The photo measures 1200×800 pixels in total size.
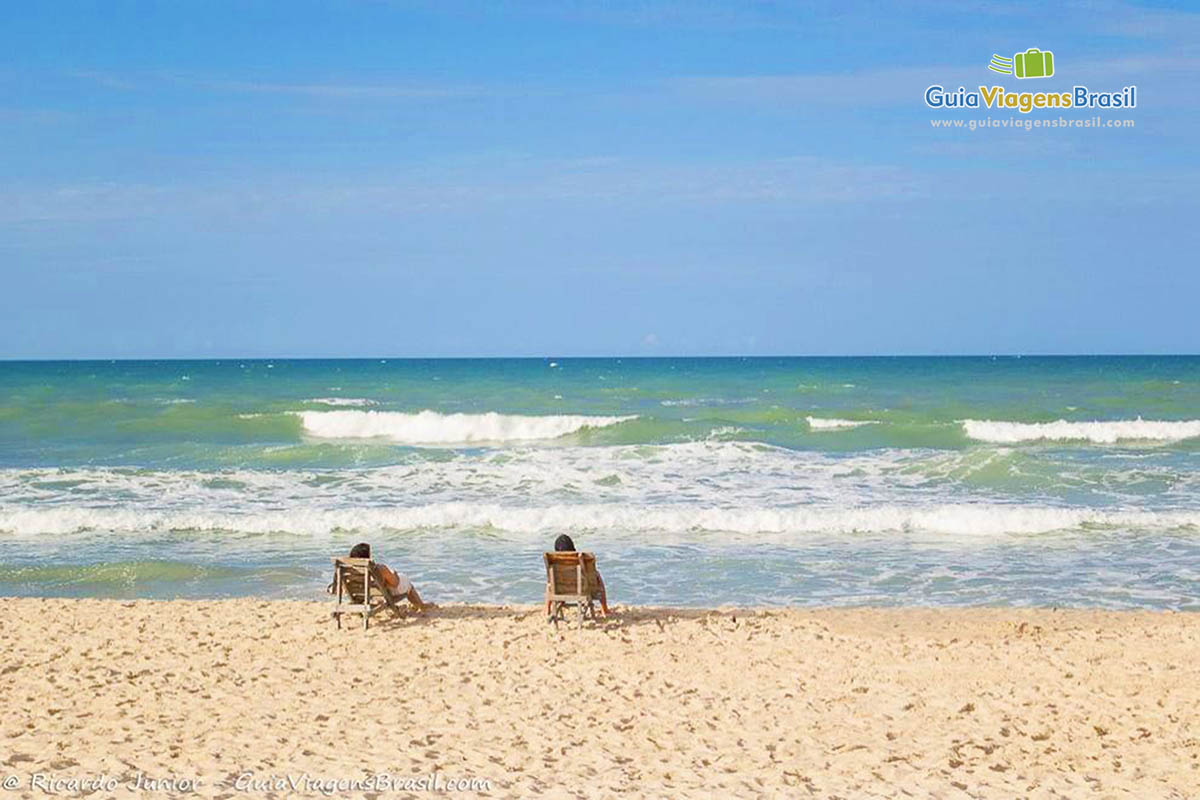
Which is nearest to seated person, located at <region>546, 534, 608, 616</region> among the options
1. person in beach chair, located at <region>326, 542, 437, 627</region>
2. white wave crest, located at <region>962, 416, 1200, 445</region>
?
person in beach chair, located at <region>326, 542, 437, 627</region>

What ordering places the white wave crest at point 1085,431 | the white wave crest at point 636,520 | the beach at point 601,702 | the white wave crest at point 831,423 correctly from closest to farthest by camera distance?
the beach at point 601,702 < the white wave crest at point 636,520 < the white wave crest at point 1085,431 < the white wave crest at point 831,423

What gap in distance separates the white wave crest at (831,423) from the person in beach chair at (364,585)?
21.8 m

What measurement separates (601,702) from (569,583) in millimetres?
2550

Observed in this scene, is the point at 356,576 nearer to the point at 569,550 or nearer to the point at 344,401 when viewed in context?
the point at 569,550

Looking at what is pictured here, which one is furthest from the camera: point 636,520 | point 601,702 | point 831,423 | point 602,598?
point 831,423

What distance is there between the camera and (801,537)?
1562cm

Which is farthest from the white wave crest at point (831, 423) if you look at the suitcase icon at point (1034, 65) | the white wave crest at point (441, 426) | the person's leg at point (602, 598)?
the person's leg at point (602, 598)

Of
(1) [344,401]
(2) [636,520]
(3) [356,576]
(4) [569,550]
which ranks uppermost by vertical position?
(1) [344,401]

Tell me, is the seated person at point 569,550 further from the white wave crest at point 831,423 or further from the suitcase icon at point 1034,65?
the white wave crest at point 831,423

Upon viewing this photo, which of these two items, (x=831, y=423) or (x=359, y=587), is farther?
(x=831, y=423)

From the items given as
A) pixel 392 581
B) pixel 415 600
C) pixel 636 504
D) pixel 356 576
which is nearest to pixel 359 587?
pixel 356 576

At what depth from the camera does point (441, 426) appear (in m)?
34.5

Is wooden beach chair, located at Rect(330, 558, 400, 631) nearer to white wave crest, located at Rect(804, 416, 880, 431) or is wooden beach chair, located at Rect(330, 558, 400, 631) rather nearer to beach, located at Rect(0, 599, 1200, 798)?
beach, located at Rect(0, 599, 1200, 798)

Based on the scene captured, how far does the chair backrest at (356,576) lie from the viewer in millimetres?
10148
